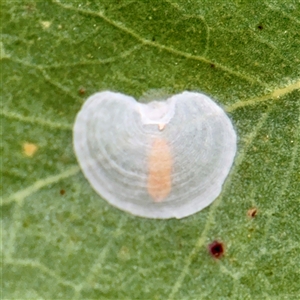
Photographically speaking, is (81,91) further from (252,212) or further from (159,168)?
(252,212)

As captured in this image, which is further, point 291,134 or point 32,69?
point 291,134

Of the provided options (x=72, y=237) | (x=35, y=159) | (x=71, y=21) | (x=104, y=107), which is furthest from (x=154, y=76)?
(x=72, y=237)

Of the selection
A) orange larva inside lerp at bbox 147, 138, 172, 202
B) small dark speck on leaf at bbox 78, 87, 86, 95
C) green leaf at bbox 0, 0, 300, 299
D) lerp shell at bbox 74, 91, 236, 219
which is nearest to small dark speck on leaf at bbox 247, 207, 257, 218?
green leaf at bbox 0, 0, 300, 299

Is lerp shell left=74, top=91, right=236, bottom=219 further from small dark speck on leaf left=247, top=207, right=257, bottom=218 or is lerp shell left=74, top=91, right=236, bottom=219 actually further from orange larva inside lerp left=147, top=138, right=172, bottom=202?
small dark speck on leaf left=247, top=207, right=257, bottom=218

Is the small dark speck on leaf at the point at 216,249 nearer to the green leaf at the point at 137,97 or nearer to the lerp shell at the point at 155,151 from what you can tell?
the green leaf at the point at 137,97

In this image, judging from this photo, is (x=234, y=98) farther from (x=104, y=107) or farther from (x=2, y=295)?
(x=2, y=295)

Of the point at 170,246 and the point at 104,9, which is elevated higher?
the point at 104,9
